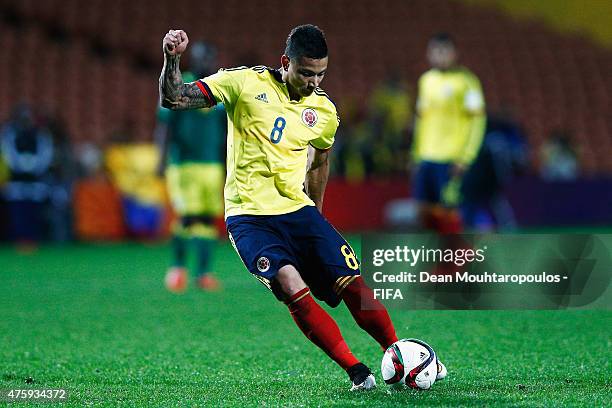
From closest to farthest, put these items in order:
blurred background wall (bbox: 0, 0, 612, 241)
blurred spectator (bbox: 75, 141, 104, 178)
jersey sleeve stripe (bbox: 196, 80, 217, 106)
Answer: jersey sleeve stripe (bbox: 196, 80, 217, 106) < blurred background wall (bbox: 0, 0, 612, 241) < blurred spectator (bbox: 75, 141, 104, 178)

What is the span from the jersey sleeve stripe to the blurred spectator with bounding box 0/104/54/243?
383 inches

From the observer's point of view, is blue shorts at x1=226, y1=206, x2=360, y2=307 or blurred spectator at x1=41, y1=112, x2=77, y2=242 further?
blurred spectator at x1=41, y1=112, x2=77, y2=242

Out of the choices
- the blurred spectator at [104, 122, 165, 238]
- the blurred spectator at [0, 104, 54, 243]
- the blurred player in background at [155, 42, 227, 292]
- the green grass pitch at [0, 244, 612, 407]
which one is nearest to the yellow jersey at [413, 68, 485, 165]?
the blurred player in background at [155, 42, 227, 292]

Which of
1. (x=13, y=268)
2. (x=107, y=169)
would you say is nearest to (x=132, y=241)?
(x=107, y=169)

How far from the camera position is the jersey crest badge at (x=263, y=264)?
513cm

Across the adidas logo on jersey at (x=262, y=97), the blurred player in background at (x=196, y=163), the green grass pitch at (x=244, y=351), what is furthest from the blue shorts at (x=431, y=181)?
the adidas logo on jersey at (x=262, y=97)

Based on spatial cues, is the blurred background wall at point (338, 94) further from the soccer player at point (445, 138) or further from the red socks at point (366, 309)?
the red socks at point (366, 309)

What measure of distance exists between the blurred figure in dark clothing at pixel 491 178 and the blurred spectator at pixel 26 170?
18.8 feet

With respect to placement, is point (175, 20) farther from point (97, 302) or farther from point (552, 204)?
point (97, 302)

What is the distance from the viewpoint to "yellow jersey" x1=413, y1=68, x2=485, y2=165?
10625 millimetres

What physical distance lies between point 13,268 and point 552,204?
944 cm

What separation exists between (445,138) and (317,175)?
5.10 m

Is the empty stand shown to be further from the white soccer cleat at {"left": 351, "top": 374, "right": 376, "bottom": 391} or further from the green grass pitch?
the white soccer cleat at {"left": 351, "top": 374, "right": 376, "bottom": 391}

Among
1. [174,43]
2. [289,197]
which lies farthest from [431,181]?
[174,43]
